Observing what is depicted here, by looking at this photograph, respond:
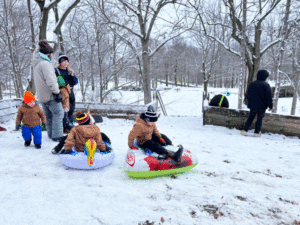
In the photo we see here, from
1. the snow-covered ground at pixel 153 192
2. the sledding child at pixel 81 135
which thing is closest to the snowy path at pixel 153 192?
the snow-covered ground at pixel 153 192

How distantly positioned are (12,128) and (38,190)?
155 inches

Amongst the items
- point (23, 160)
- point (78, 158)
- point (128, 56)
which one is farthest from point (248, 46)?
point (23, 160)

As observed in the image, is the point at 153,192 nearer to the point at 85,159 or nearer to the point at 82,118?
the point at 85,159

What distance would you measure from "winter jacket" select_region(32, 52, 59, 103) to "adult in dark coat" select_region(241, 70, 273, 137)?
16.3ft

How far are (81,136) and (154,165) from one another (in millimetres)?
1345

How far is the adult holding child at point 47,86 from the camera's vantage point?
12.5 ft

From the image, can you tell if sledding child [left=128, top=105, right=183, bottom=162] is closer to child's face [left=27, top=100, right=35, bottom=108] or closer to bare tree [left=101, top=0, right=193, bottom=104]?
child's face [left=27, top=100, right=35, bottom=108]

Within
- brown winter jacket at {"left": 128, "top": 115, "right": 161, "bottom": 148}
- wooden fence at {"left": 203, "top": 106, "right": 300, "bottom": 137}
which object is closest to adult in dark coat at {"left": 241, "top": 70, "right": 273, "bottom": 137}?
wooden fence at {"left": 203, "top": 106, "right": 300, "bottom": 137}

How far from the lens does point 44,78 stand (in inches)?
153

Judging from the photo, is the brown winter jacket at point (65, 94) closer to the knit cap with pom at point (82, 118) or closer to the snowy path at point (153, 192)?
the snowy path at point (153, 192)

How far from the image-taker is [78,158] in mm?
2959

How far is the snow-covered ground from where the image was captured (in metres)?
2.01

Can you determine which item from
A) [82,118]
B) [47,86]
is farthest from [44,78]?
[82,118]

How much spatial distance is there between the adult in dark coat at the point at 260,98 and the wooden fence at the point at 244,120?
1.42 ft
